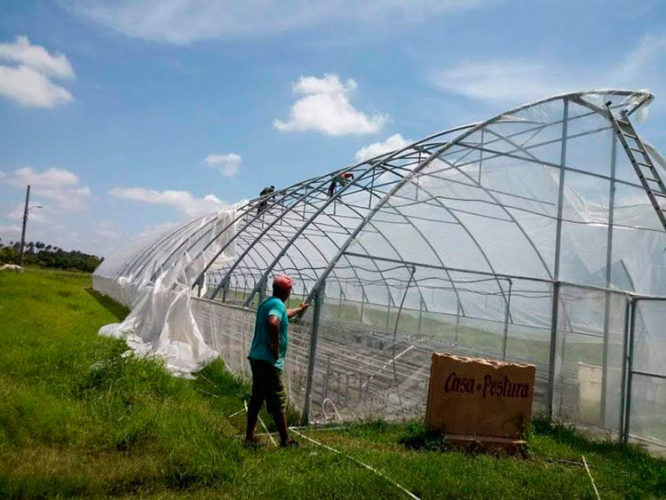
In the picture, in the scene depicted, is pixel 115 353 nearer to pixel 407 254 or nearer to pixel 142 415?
pixel 142 415

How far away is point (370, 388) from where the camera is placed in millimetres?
7203

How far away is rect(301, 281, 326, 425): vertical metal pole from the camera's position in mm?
6875

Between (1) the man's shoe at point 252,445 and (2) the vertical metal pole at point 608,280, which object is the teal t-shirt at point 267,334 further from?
(2) the vertical metal pole at point 608,280

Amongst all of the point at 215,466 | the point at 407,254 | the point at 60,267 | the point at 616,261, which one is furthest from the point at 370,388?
the point at 60,267

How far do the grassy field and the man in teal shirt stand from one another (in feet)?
0.94

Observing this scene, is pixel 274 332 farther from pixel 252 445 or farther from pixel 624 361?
pixel 624 361

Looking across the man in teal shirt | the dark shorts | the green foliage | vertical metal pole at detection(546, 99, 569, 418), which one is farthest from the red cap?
vertical metal pole at detection(546, 99, 569, 418)

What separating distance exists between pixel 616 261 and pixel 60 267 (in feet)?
196

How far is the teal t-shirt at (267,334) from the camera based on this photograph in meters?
5.75

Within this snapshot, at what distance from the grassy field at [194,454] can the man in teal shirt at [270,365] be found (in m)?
0.29

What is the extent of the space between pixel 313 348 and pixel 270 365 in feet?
3.98

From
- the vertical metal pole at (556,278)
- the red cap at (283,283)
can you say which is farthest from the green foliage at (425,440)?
the vertical metal pole at (556,278)

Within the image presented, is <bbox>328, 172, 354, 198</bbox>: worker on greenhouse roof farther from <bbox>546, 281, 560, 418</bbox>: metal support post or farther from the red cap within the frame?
the red cap

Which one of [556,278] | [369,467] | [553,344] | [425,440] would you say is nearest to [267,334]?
[369,467]
